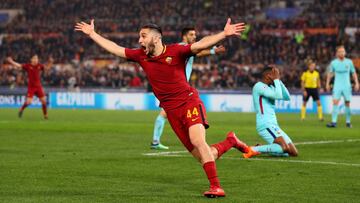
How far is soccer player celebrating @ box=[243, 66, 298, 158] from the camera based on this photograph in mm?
14987

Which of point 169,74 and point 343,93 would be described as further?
point 343,93

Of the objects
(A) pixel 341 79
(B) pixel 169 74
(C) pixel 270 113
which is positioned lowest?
(C) pixel 270 113

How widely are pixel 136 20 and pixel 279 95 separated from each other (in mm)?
41752

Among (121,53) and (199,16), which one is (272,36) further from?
(121,53)

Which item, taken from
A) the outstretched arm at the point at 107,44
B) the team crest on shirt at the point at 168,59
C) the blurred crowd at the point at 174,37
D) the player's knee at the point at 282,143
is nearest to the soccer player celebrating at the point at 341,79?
the player's knee at the point at 282,143

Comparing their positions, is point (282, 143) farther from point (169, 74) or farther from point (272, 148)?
point (169, 74)

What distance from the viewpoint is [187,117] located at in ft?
33.9

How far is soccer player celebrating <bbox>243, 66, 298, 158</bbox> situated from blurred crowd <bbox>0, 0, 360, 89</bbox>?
29.6m

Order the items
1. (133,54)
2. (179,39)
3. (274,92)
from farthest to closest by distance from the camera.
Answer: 1. (179,39)
2. (274,92)
3. (133,54)

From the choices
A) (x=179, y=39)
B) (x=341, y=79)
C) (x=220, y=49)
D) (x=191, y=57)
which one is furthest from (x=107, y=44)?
(x=179, y=39)

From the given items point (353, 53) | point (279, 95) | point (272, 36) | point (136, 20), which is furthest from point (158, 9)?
point (279, 95)

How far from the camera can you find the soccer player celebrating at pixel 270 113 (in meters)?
15.0

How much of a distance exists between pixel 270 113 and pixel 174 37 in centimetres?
3713

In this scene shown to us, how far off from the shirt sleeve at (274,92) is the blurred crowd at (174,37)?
29845mm
